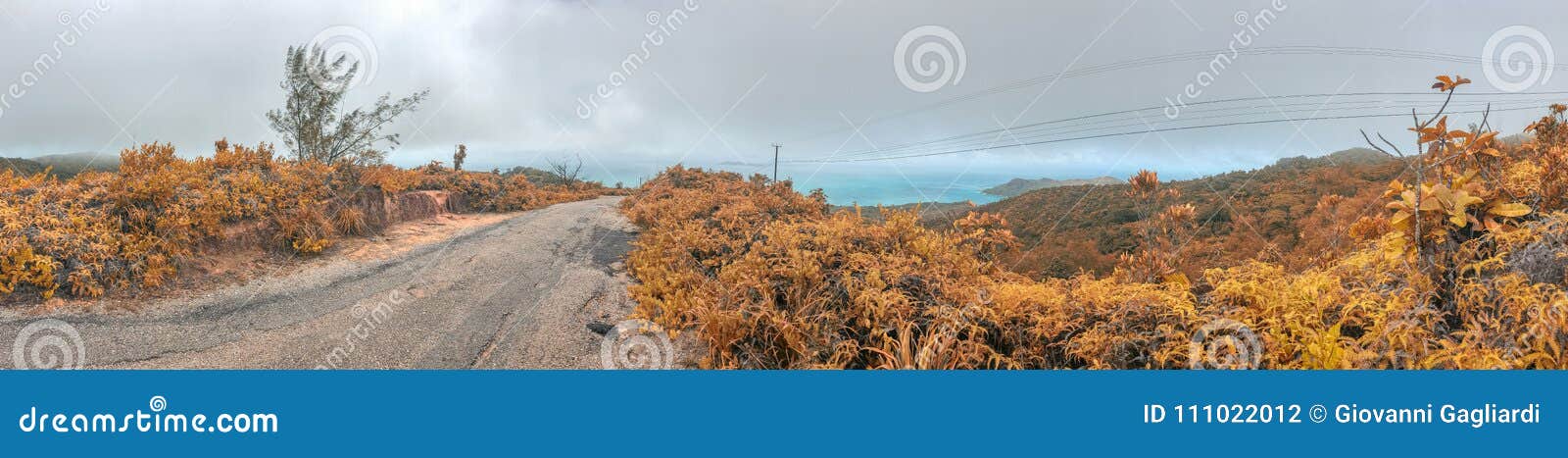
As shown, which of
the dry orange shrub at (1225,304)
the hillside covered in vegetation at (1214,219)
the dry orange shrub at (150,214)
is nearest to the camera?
the dry orange shrub at (1225,304)

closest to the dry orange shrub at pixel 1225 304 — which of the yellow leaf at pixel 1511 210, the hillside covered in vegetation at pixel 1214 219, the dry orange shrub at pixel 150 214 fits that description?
the yellow leaf at pixel 1511 210

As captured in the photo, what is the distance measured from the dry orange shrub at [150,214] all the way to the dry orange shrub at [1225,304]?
572 centimetres

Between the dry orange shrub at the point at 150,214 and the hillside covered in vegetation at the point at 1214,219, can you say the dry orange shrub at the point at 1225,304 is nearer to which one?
the hillside covered in vegetation at the point at 1214,219

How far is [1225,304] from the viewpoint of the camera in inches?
136

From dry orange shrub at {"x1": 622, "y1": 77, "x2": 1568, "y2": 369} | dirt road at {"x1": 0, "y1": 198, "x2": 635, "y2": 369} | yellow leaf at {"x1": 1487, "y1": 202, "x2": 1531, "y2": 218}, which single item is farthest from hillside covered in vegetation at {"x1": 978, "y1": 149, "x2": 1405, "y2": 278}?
dirt road at {"x1": 0, "y1": 198, "x2": 635, "y2": 369}

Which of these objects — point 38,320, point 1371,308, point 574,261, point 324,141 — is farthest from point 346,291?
point 324,141

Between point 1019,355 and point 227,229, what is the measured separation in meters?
9.30

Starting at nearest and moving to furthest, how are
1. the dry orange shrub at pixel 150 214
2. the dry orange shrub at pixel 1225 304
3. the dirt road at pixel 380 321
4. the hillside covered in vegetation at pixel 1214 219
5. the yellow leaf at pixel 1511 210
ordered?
the dry orange shrub at pixel 1225 304
the yellow leaf at pixel 1511 210
the dirt road at pixel 380 321
the hillside covered in vegetation at pixel 1214 219
the dry orange shrub at pixel 150 214

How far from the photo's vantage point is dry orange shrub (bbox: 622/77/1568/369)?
2.75m

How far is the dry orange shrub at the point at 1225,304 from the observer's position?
2.75 metres

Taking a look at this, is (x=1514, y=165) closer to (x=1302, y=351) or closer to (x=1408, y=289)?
(x=1408, y=289)

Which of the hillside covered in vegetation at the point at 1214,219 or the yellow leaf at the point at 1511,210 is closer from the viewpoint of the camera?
the yellow leaf at the point at 1511,210

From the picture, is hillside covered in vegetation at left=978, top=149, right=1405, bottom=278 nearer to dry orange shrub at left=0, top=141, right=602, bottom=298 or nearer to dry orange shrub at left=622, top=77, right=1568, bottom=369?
dry orange shrub at left=622, top=77, right=1568, bottom=369

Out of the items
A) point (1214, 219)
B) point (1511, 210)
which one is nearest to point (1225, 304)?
point (1511, 210)
